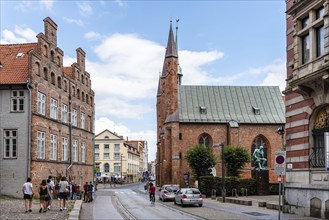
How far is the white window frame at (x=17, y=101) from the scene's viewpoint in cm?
3503

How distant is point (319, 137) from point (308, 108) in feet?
4.99

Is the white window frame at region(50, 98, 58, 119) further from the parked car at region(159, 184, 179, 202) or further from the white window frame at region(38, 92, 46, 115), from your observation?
the parked car at region(159, 184, 179, 202)

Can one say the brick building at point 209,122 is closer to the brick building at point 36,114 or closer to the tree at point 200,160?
the tree at point 200,160

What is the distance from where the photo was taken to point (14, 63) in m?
36.5

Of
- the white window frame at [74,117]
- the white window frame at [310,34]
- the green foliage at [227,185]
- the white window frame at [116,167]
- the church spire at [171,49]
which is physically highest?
the church spire at [171,49]

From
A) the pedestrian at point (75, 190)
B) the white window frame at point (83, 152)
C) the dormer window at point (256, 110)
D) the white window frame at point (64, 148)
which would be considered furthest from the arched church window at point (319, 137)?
the dormer window at point (256, 110)

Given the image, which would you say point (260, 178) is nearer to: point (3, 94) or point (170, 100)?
point (170, 100)

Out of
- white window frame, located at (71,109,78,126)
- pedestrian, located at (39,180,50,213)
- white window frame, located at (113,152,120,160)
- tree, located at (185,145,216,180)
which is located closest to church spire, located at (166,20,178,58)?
tree, located at (185,145,216,180)

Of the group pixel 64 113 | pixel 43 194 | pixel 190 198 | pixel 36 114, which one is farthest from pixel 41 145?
pixel 43 194

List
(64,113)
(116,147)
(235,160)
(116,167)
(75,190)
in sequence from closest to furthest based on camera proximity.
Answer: (75,190), (64,113), (235,160), (116,147), (116,167)

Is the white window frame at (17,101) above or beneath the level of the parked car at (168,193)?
above

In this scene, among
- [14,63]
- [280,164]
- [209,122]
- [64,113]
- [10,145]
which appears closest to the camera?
[280,164]

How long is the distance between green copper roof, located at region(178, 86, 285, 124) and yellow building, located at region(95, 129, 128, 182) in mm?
50780

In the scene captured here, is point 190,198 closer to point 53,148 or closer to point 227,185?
point 53,148
